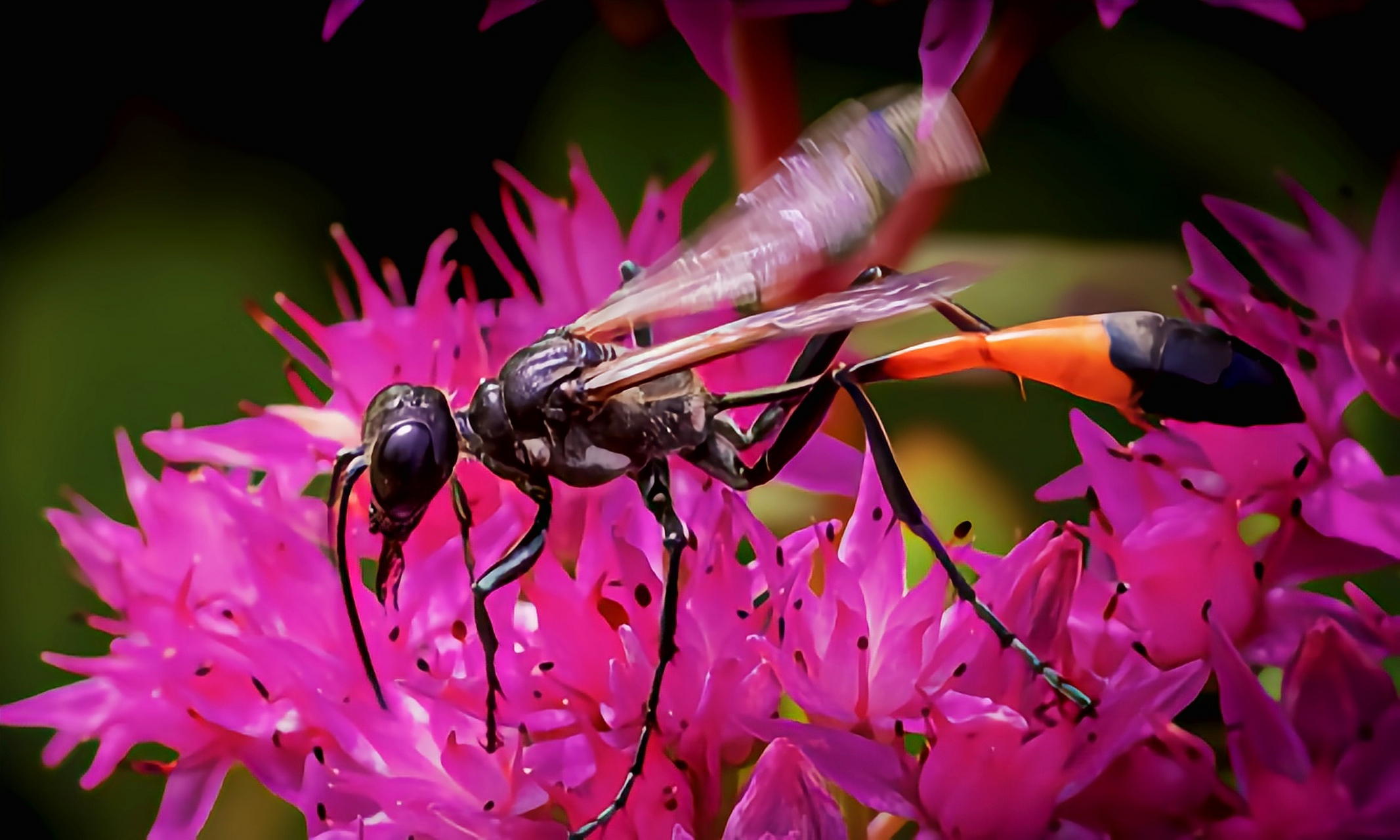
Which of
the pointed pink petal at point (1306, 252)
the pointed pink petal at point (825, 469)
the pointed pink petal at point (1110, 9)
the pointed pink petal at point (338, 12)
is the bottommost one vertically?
the pointed pink petal at point (825, 469)

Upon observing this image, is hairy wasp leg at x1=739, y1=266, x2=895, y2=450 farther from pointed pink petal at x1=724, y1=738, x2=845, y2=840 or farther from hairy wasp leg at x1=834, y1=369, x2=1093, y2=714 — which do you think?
pointed pink petal at x1=724, y1=738, x2=845, y2=840

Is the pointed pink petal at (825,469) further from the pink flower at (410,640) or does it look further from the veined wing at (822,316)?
the veined wing at (822,316)

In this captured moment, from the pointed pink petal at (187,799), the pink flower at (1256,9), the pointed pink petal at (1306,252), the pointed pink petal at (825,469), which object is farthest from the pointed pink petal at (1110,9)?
the pointed pink petal at (187,799)

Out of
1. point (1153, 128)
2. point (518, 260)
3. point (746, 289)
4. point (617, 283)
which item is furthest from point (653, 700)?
point (1153, 128)

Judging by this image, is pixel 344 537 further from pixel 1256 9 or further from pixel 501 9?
pixel 1256 9

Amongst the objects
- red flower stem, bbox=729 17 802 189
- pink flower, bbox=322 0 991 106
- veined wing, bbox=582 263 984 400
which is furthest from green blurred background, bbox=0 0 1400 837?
veined wing, bbox=582 263 984 400
